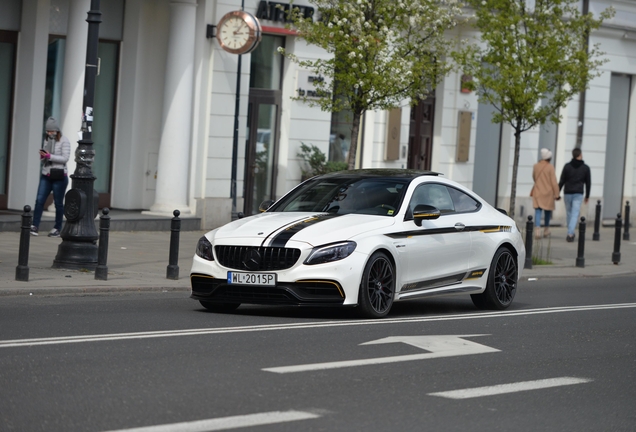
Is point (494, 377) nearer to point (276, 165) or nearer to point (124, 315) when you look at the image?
point (124, 315)

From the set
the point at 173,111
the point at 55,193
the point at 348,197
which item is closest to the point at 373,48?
the point at 55,193

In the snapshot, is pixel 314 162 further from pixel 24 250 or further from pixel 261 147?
pixel 24 250

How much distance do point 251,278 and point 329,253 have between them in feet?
2.43

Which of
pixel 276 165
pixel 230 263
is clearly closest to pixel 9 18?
pixel 276 165

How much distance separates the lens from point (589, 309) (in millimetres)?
13641

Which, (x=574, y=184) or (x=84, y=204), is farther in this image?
(x=574, y=184)

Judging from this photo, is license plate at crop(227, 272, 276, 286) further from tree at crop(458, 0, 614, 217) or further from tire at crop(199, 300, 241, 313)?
tree at crop(458, 0, 614, 217)

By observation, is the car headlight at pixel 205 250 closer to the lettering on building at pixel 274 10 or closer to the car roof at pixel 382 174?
the car roof at pixel 382 174

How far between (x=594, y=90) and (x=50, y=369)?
26.4 meters

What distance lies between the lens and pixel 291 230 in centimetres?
1105

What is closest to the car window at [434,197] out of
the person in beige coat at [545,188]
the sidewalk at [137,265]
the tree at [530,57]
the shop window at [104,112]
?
the sidewalk at [137,265]

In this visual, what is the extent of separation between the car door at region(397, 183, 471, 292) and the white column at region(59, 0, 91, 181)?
31.8ft

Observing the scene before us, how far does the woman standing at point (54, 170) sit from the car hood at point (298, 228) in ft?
24.9

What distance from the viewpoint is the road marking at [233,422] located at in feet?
19.9
